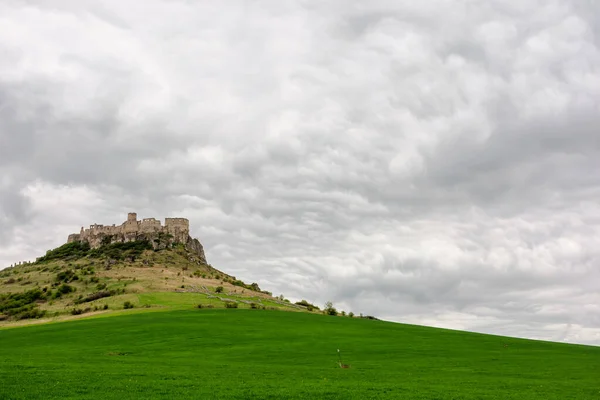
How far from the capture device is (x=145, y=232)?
18625 cm

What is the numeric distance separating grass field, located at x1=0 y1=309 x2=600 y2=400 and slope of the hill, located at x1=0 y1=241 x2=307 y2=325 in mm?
18320

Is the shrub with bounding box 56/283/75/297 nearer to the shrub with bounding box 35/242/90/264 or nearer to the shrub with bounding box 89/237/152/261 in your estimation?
the shrub with bounding box 89/237/152/261

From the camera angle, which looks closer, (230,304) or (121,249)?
(230,304)

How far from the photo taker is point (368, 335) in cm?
7675

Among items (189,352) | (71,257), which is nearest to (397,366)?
(189,352)

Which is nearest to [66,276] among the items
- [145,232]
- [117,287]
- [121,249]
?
[117,287]

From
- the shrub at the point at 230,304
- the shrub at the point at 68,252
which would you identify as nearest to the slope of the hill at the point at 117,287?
the shrub at the point at 230,304

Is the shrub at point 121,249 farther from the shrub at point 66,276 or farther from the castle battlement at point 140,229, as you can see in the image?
the shrub at point 66,276

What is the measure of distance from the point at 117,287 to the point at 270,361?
77.3 m

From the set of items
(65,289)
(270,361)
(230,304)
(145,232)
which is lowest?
(270,361)

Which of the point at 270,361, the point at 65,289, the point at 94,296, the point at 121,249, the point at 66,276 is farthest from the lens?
the point at 121,249

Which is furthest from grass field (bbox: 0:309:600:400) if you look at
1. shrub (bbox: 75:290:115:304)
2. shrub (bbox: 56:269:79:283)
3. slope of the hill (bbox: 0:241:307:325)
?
shrub (bbox: 56:269:79:283)

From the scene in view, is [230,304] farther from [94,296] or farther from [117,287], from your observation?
[94,296]

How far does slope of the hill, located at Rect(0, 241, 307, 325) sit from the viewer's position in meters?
A: 106
